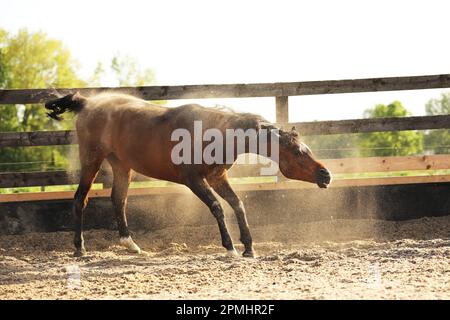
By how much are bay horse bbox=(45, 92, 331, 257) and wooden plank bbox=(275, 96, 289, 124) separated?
1475 millimetres

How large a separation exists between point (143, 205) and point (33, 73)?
114ft

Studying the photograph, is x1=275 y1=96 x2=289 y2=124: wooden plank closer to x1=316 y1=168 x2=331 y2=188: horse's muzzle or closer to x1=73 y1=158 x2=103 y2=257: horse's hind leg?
x1=316 y1=168 x2=331 y2=188: horse's muzzle

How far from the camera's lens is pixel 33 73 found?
40625mm

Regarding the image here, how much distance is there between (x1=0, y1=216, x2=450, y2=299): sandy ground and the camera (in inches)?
185

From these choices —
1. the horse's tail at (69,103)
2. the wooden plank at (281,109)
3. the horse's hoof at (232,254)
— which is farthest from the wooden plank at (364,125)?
the horse's tail at (69,103)

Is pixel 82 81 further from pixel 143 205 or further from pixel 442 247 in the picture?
pixel 442 247

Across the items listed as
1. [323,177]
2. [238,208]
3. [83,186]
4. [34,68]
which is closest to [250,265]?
[238,208]

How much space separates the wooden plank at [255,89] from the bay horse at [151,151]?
0.45 m

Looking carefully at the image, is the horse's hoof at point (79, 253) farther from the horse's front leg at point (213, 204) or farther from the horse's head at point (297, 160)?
the horse's head at point (297, 160)

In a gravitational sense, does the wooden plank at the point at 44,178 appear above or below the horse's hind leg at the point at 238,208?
above

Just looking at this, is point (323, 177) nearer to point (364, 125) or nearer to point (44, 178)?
point (364, 125)

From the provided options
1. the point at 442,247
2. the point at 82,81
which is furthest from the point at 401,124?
the point at 82,81

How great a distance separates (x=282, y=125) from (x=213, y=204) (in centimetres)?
200

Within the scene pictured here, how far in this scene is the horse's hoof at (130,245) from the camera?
23.6 ft
